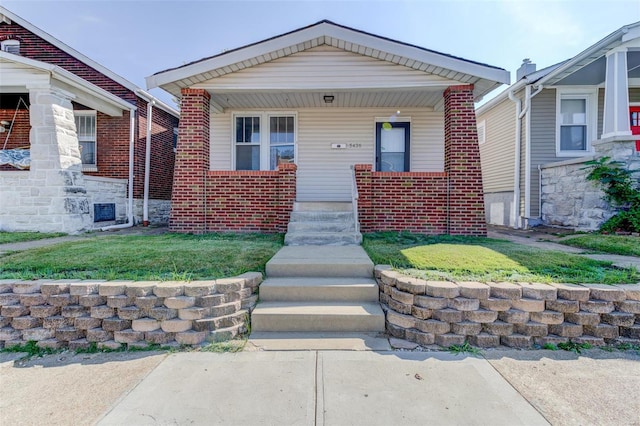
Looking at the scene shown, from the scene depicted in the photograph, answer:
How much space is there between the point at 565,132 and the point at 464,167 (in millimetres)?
4739

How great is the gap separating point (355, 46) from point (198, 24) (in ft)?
17.8

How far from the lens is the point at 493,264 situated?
3879 mm

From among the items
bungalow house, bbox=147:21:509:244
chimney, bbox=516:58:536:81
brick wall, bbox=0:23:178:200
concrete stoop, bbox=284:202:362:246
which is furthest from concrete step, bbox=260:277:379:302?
chimney, bbox=516:58:536:81

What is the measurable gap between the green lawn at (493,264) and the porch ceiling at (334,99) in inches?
149

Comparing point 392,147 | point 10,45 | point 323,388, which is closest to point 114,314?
point 323,388

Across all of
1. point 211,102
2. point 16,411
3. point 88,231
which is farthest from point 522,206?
point 88,231

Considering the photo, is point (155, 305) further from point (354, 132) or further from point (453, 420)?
point (354, 132)

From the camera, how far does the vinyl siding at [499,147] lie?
31.7 feet

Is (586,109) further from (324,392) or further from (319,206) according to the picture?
(324,392)

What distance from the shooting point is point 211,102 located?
25.1 ft

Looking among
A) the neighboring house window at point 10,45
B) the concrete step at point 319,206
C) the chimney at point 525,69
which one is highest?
the neighboring house window at point 10,45

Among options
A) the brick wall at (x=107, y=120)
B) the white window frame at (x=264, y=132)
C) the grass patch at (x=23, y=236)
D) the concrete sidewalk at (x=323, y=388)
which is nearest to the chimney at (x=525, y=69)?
the white window frame at (x=264, y=132)

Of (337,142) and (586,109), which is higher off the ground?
(586,109)

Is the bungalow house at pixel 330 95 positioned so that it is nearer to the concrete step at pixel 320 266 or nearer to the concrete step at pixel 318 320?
the concrete step at pixel 320 266
